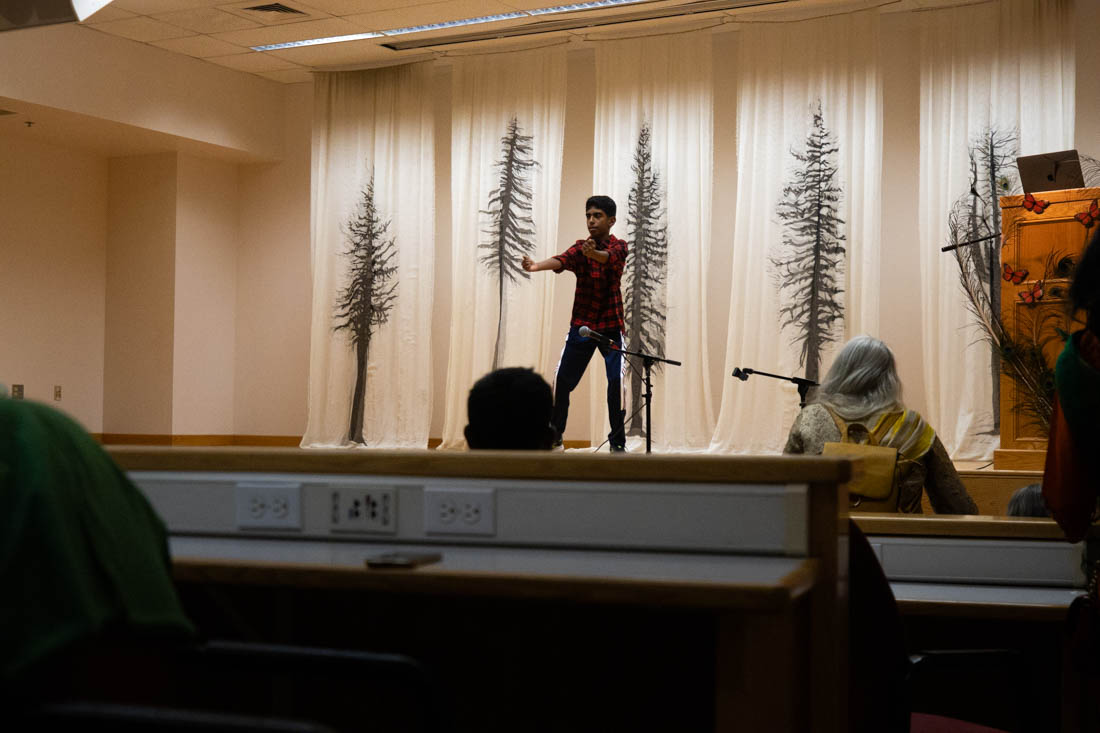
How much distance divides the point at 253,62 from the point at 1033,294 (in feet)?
20.8

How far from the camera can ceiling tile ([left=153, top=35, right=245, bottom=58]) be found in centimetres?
894

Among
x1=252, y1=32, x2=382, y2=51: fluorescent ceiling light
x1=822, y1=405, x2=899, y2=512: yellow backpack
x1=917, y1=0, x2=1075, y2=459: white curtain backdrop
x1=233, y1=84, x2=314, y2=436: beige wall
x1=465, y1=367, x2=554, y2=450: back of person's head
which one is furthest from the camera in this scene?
x1=233, y1=84, x2=314, y2=436: beige wall

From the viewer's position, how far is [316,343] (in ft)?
32.2

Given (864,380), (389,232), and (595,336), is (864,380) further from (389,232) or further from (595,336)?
(389,232)

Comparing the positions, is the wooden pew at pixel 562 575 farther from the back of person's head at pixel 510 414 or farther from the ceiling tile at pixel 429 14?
the ceiling tile at pixel 429 14

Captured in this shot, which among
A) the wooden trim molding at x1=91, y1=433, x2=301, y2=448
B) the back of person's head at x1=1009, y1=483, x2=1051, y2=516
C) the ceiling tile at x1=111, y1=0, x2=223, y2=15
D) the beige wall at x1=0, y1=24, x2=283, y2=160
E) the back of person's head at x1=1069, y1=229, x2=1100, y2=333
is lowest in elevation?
the wooden trim molding at x1=91, y1=433, x2=301, y2=448

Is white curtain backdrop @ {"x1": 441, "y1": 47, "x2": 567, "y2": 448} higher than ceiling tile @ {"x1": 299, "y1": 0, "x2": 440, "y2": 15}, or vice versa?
ceiling tile @ {"x1": 299, "y1": 0, "x2": 440, "y2": 15}

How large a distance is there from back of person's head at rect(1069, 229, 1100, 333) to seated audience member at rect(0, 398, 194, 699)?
4.37ft

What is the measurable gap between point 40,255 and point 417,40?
3.54 meters

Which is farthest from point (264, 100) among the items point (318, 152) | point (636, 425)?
point (636, 425)

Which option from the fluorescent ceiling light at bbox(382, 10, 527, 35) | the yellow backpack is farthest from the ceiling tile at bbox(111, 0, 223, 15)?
the yellow backpack

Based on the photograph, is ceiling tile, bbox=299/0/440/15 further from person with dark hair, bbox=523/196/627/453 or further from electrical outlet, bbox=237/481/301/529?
electrical outlet, bbox=237/481/301/529

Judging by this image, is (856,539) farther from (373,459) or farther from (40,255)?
(40,255)

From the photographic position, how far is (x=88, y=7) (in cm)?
723
